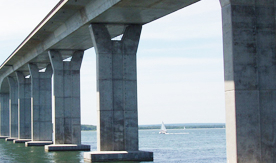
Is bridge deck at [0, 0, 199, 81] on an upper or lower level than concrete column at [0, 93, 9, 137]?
upper

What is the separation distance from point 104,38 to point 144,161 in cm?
822

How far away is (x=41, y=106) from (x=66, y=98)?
1022cm

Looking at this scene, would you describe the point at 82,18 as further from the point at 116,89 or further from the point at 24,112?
the point at 24,112

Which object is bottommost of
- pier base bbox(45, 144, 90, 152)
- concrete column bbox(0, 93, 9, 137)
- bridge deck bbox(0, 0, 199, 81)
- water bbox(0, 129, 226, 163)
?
water bbox(0, 129, 226, 163)

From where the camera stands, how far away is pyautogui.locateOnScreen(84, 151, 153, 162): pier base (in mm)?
30828

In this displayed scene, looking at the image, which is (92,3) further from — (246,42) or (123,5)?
(246,42)

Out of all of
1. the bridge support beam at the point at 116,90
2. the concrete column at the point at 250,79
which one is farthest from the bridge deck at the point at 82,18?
the concrete column at the point at 250,79

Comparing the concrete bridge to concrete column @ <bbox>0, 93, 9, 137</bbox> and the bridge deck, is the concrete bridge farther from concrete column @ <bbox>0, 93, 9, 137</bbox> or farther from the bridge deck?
concrete column @ <bbox>0, 93, 9, 137</bbox>

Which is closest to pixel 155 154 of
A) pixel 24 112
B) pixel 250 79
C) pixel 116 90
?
pixel 116 90

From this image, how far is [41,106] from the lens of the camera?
5512cm

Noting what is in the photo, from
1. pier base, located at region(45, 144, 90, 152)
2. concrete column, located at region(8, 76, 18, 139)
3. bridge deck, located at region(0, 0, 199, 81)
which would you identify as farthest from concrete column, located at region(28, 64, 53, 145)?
concrete column, located at region(8, 76, 18, 139)

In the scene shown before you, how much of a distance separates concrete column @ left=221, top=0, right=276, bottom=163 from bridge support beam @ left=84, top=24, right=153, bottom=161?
43.7 feet

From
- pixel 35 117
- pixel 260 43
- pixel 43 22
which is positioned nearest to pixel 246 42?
pixel 260 43

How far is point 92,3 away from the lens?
31.1 m
